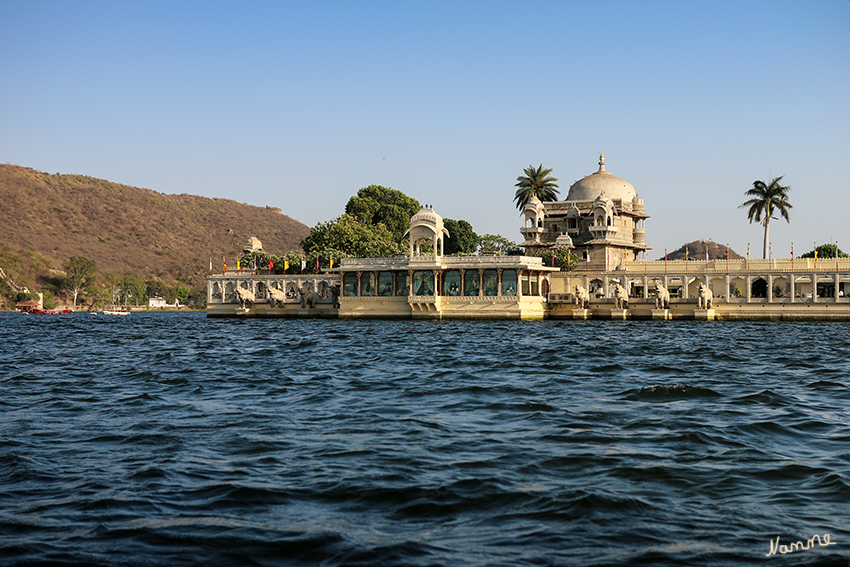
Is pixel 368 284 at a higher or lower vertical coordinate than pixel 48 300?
higher

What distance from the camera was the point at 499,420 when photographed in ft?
47.6

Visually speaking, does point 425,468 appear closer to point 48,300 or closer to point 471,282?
point 471,282

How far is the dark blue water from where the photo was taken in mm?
7566

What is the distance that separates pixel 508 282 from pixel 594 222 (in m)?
26.2

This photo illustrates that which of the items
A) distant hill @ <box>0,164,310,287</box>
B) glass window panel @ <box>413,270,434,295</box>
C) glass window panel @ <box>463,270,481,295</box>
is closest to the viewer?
glass window panel @ <box>463,270,481,295</box>

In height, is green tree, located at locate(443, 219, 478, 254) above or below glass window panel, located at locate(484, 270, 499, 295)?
above

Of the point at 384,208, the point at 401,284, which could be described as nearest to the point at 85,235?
the point at 384,208

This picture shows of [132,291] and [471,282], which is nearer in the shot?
[471,282]

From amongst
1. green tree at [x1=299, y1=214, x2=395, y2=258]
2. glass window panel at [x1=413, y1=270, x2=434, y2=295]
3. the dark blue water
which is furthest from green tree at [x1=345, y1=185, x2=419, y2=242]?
the dark blue water

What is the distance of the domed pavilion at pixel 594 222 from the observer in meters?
86.9

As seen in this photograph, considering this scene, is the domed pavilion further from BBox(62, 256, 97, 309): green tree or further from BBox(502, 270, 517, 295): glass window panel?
BBox(62, 256, 97, 309): green tree

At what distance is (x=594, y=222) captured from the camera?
88312mm

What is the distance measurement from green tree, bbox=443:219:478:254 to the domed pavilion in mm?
18137

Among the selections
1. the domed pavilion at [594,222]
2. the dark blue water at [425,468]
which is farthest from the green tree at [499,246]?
the dark blue water at [425,468]
